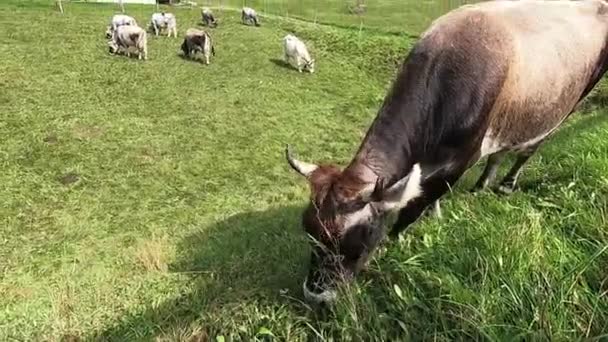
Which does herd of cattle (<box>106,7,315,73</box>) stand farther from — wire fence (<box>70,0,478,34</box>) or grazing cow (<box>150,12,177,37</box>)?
Result: wire fence (<box>70,0,478,34</box>)

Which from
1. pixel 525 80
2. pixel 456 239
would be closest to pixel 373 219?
pixel 456 239

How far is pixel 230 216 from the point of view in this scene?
21.2ft

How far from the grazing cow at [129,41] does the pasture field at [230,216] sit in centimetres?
47

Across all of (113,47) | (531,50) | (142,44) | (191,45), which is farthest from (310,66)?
(531,50)

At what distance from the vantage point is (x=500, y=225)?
11.6 ft

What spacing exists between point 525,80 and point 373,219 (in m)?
1.93

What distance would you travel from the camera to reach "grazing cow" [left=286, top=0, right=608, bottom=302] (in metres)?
3.30

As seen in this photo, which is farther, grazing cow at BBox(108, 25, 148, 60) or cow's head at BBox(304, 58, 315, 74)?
cow's head at BBox(304, 58, 315, 74)

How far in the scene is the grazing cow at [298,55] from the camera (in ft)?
39.2

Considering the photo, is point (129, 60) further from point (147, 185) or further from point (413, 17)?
point (413, 17)

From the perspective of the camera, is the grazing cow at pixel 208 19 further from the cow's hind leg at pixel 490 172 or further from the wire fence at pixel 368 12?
the cow's hind leg at pixel 490 172

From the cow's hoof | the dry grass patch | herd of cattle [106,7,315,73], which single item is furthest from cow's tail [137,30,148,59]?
the cow's hoof

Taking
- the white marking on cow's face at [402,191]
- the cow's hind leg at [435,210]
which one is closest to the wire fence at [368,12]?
the cow's hind leg at [435,210]

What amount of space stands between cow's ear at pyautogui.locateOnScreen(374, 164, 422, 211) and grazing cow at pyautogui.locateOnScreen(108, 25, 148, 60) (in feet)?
32.5
